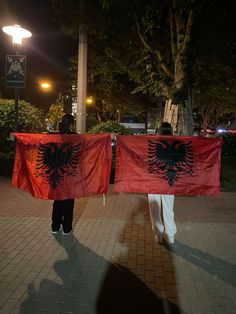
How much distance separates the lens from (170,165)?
238 inches

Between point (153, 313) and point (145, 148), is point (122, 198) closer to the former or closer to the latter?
point (145, 148)

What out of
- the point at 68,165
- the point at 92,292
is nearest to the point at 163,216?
the point at 68,165

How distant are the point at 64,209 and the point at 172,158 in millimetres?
1913

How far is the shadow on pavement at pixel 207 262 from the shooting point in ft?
16.0

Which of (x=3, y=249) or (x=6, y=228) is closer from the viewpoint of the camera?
(x=3, y=249)

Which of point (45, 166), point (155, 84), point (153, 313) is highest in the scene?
point (155, 84)

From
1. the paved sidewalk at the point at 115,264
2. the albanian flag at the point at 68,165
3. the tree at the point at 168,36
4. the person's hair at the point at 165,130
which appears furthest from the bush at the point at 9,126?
the person's hair at the point at 165,130

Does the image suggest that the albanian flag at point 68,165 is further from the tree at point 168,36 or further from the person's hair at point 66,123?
the tree at point 168,36

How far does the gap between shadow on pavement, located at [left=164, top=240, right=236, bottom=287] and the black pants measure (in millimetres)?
1594

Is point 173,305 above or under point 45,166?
under

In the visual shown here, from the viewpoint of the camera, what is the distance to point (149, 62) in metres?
Answer: 12.7

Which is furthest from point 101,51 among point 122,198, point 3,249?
point 3,249

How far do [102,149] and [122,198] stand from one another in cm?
322

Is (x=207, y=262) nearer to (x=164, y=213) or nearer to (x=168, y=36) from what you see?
(x=164, y=213)
